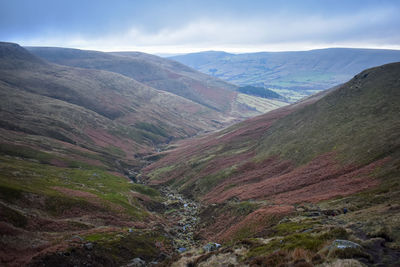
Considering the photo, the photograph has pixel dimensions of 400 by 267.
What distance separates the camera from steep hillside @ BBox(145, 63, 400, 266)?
23828mm

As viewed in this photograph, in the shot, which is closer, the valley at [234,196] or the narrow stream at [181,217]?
the valley at [234,196]

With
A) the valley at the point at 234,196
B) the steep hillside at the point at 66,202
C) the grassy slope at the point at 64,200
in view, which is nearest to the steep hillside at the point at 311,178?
the valley at the point at 234,196

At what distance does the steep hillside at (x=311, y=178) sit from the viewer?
23.8m

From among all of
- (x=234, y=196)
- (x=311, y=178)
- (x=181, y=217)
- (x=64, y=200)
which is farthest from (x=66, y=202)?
(x=311, y=178)

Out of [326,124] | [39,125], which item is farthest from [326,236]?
[39,125]

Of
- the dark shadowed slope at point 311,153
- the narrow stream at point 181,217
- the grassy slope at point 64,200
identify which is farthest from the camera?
the dark shadowed slope at point 311,153

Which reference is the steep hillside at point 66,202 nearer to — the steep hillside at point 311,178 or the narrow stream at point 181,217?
the narrow stream at point 181,217

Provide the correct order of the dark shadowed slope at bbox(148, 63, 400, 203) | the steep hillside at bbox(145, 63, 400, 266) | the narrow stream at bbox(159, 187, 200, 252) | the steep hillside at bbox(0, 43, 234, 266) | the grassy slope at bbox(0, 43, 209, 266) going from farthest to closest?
the dark shadowed slope at bbox(148, 63, 400, 203)
the narrow stream at bbox(159, 187, 200, 252)
the grassy slope at bbox(0, 43, 209, 266)
the steep hillside at bbox(0, 43, 234, 266)
the steep hillside at bbox(145, 63, 400, 266)

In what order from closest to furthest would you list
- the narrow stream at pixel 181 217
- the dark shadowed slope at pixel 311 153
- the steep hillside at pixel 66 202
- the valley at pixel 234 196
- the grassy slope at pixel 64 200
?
1. the valley at pixel 234 196
2. the steep hillside at pixel 66 202
3. the grassy slope at pixel 64 200
4. the narrow stream at pixel 181 217
5. the dark shadowed slope at pixel 311 153

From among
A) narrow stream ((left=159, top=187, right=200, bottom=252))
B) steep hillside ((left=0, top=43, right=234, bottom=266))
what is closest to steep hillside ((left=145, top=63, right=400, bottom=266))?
narrow stream ((left=159, top=187, right=200, bottom=252))

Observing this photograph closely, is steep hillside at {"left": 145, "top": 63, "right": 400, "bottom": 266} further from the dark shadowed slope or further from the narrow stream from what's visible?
the narrow stream

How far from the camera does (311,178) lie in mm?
58219

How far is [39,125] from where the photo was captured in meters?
133

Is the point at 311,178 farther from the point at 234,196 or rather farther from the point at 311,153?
the point at 234,196
